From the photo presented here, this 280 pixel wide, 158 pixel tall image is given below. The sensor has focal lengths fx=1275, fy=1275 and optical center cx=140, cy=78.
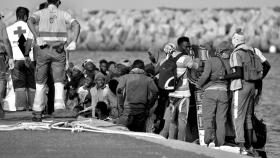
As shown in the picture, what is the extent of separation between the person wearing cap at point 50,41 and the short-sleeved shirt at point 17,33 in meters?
3.19

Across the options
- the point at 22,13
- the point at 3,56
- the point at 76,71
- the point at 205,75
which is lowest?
the point at 205,75

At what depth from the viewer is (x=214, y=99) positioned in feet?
65.1

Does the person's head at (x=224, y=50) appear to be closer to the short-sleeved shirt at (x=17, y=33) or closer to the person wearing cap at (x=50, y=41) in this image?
the person wearing cap at (x=50, y=41)

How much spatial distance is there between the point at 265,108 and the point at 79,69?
15.4 m

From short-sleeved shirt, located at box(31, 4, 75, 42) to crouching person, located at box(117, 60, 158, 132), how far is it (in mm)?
2330

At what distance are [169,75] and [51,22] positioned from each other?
212 cm

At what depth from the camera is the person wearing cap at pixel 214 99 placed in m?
19.8

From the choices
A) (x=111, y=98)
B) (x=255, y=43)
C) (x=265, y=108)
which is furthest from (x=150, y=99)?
(x=255, y=43)

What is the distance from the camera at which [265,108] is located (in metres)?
41.3

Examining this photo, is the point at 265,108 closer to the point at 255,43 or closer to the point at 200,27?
the point at 255,43

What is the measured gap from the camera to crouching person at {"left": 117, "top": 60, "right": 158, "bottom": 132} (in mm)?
21734

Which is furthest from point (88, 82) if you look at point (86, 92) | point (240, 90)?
point (240, 90)

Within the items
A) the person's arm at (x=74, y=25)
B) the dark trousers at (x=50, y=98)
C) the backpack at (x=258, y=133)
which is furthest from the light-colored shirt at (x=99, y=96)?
the person's arm at (x=74, y=25)

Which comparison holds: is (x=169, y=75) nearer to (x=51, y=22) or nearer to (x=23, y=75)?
(x=51, y=22)
